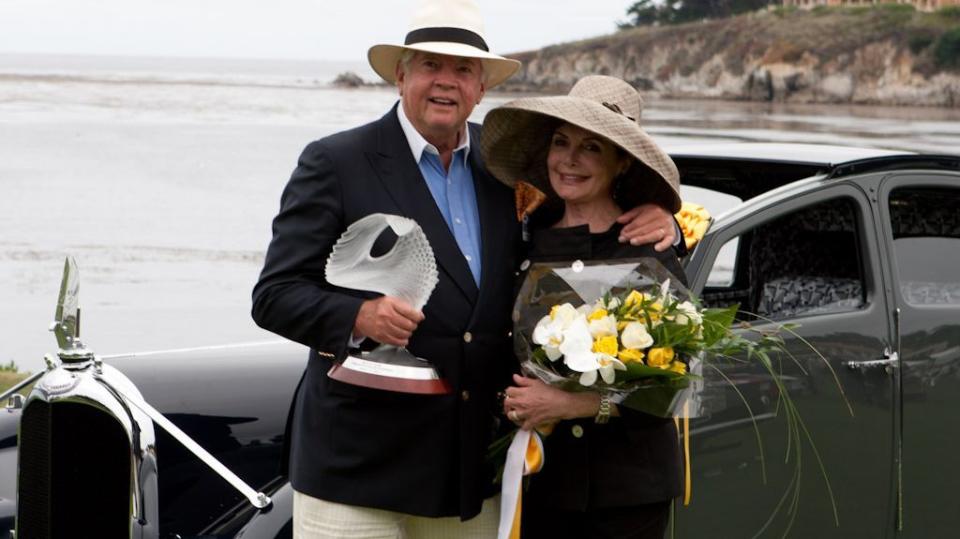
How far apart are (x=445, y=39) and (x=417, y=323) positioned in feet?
2.58

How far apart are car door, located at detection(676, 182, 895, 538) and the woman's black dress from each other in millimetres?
880

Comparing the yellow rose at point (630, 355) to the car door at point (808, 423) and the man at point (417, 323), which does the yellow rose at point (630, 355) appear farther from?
the car door at point (808, 423)

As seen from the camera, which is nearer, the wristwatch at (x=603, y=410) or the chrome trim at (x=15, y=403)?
the wristwatch at (x=603, y=410)

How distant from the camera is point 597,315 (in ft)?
11.4

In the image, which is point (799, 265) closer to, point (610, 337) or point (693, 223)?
point (693, 223)

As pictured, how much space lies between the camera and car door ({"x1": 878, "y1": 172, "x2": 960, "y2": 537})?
16.4 feet

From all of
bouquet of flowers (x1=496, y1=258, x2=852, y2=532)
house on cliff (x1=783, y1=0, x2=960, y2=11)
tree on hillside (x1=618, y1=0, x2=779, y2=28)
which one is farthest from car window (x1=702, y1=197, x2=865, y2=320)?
tree on hillside (x1=618, y1=0, x2=779, y2=28)

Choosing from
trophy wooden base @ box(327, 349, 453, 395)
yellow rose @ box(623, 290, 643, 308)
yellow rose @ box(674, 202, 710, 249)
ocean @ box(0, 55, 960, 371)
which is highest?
yellow rose @ box(674, 202, 710, 249)

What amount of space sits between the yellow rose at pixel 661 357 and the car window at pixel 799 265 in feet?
6.17

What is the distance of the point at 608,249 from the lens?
3.70 metres

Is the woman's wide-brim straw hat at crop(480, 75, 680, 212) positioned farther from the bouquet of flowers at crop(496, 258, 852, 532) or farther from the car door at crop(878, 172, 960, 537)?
the car door at crop(878, 172, 960, 537)

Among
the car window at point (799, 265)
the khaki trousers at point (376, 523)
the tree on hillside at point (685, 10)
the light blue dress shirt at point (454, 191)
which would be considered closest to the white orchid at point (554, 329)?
the light blue dress shirt at point (454, 191)

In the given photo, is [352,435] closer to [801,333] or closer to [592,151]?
[592,151]

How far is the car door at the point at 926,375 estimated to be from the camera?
5004mm
